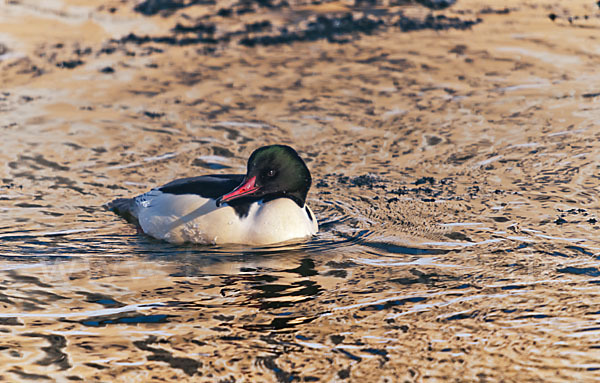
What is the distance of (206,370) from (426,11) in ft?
38.5

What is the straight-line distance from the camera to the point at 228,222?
7898mm

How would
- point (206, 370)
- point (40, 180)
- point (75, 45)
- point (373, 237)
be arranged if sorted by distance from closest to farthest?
point (206, 370)
point (373, 237)
point (40, 180)
point (75, 45)

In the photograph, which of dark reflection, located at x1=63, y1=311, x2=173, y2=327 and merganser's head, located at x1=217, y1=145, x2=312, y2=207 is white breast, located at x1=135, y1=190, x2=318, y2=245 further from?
dark reflection, located at x1=63, y1=311, x2=173, y2=327

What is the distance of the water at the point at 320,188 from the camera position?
19.2 feet

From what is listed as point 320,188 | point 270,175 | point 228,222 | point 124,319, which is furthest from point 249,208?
point 124,319

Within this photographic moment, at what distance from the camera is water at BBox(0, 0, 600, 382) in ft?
19.2

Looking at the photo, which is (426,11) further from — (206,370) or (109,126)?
(206,370)

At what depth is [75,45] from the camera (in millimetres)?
14867

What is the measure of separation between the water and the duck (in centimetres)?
18

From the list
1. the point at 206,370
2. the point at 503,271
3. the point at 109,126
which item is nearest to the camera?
the point at 206,370

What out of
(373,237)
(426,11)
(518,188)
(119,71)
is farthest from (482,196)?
(426,11)

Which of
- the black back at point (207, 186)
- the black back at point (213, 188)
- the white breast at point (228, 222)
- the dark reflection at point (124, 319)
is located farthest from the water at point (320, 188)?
the black back at point (207, 186)

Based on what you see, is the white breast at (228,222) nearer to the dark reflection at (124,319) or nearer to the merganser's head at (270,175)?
the merganser's head at (270,175)

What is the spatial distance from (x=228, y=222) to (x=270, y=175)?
546 mm
